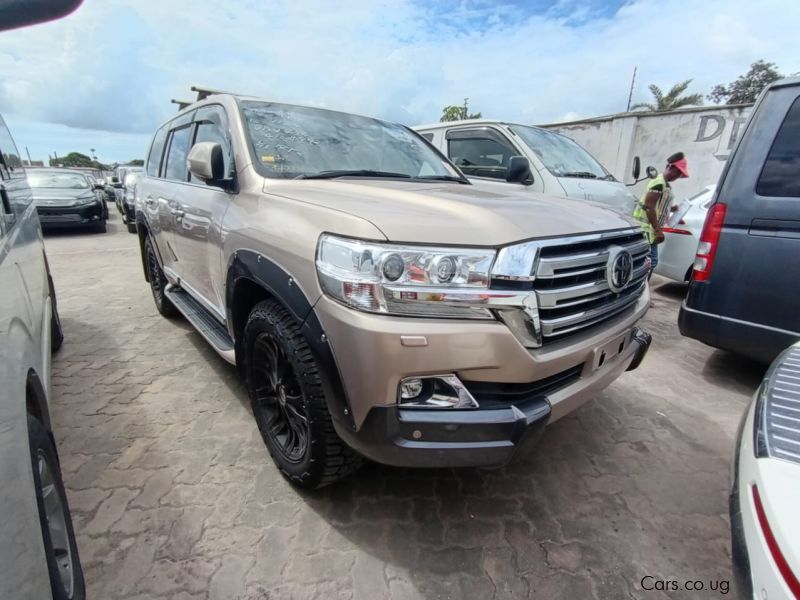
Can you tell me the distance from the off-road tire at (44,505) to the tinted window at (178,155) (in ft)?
7.83

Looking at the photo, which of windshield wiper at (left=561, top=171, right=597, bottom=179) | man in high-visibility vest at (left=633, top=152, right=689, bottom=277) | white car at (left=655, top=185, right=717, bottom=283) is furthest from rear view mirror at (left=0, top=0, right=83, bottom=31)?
white car at (left=655, top=185, right=717, bottom=283)

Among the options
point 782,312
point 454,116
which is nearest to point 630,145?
point 782,312

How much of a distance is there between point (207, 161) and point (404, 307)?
4.62 feet

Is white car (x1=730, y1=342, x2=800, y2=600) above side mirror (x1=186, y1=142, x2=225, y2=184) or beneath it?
beneath

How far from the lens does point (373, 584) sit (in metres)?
1.66

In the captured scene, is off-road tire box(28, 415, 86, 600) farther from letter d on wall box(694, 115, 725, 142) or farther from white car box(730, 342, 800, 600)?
letter d on wall box(694, 115, 725, 142)

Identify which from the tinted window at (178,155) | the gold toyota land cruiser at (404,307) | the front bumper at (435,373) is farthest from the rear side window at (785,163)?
the tinted window at (178,155)

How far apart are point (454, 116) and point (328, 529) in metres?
25.0

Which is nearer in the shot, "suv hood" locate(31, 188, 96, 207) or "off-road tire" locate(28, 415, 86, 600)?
"off-road tire" locate(28, 415, 86, 600)

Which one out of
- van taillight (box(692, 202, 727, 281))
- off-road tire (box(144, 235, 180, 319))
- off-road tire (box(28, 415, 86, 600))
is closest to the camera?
off-road tire (box(28, 415, 86, 600))

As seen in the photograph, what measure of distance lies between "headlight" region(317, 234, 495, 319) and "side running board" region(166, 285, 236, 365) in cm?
130

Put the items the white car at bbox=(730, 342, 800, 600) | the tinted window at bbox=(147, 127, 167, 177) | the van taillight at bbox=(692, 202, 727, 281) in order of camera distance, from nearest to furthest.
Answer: the white car at bbox=(730, 342, 800, 600), the van taillight at bbox=(692, 202, 727, 281), the tinted window at bbox=(147, 127, 167, 177)

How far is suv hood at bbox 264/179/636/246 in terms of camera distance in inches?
58.9

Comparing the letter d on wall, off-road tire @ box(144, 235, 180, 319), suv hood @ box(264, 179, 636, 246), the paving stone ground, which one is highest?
the letter d on wall
